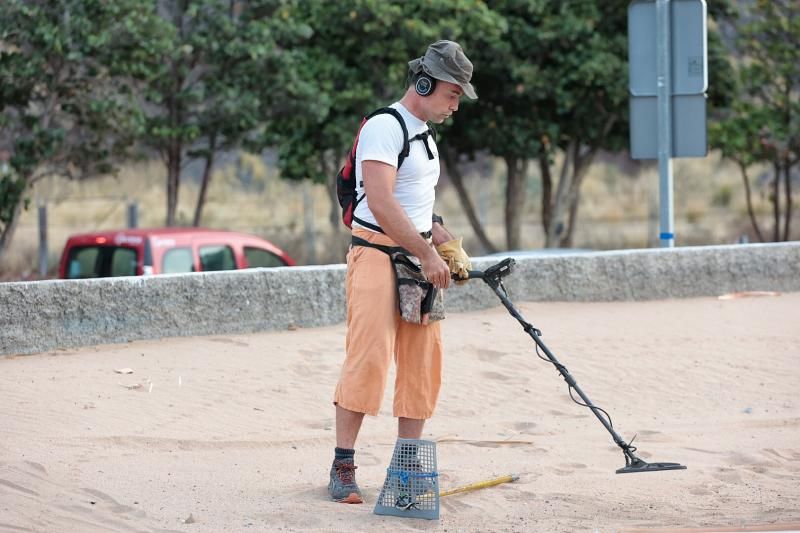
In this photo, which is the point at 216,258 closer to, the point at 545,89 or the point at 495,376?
the point at 495,376

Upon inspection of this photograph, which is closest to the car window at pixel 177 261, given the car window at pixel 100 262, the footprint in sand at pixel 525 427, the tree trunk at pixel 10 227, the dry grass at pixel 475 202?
the car window at pixel 100 262

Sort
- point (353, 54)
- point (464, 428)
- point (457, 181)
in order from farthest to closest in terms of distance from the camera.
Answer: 1. point (457, 181)
2. point (353, 54)
3. point (464, 428)

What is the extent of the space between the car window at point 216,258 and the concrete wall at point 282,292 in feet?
8.89

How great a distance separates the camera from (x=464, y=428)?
7492 mm

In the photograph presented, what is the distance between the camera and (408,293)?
5.50 metres

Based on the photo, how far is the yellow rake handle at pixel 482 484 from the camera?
5.74 metres

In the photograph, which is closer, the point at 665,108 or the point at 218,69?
the point at 665,108

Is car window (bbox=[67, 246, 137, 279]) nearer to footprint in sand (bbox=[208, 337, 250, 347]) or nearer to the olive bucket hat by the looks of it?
footprint in sand (bbox=[208, 337, 250, 347])

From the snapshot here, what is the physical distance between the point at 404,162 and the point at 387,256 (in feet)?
1.33

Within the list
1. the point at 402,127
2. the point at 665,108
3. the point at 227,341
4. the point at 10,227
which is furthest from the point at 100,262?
the point at 402,127

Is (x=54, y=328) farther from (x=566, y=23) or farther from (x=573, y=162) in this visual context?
(x=573, y=162)

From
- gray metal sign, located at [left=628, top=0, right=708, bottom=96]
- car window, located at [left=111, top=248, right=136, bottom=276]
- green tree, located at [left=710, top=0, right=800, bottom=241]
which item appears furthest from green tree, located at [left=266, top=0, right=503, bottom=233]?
gray metal sign, located at [left=628, top=0, right=708, bottom=96]

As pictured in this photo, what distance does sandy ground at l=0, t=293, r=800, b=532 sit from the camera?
17.8ft

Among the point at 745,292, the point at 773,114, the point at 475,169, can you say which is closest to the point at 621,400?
the point at 745,292
